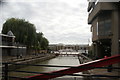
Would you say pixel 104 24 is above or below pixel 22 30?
below

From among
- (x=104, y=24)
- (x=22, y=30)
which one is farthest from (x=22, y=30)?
(x=104, y=24)

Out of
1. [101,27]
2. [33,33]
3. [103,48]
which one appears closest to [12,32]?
[33,33]

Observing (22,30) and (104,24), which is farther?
(22,30)

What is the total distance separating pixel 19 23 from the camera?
36.8 meters

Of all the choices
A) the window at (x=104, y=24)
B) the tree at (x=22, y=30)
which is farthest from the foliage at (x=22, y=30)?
the window at (x=104, y=24)

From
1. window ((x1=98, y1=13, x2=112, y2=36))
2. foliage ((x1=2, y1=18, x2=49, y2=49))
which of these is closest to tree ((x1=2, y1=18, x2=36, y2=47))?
foliage ((x1=2, y1=18, x2=49, y2=49))

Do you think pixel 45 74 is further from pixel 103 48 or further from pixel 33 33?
pixel 33 33

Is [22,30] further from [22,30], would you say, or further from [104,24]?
[104,24]

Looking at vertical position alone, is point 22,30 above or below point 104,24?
above

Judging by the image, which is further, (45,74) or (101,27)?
(101,27)

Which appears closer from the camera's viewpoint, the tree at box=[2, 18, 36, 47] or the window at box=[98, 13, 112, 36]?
the window at box=[98, 13, 112, 36]

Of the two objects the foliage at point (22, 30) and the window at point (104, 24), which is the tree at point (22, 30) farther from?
the window at point (104, 24)

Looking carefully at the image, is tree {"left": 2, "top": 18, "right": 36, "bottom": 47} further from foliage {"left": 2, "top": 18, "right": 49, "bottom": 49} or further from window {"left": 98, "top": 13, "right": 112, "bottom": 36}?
window {"left": 98, "top": 13, "right": 112, "bottom": 36}

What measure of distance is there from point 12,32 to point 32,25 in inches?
177
